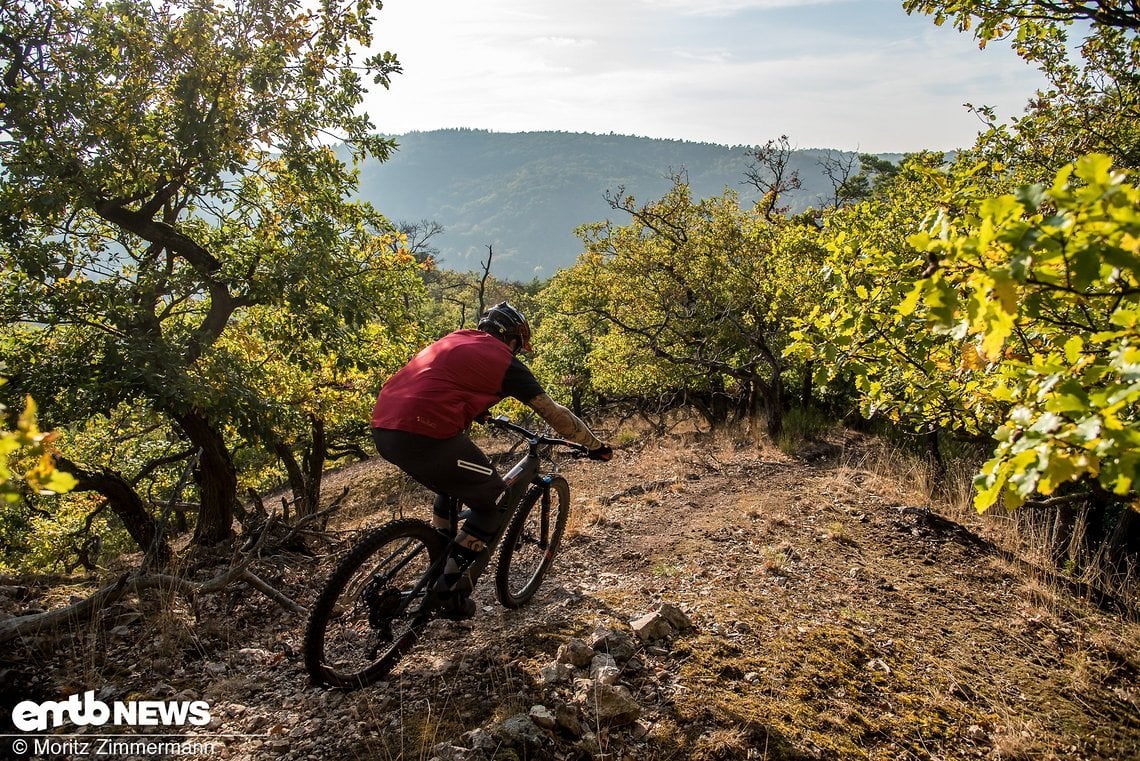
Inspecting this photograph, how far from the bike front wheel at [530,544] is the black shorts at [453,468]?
565 millimetres

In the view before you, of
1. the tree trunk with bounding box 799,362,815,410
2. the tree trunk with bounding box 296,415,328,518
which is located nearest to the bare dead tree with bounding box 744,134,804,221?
the tree trunk with bounding box 799,362,815,410

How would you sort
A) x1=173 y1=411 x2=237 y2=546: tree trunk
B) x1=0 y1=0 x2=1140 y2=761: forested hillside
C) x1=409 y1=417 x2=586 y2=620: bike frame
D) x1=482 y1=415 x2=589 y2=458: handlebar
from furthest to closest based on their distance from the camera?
1. x1=173 y1=411 x2=237 y2=546: tree trunk
2. x1=482 y1=415 x2=589 y2=458: handlebar
3. x1=409 y1=417 x2=586 y2=620: bike frame
4. x1=0 y1=0 x2=1140 y2=761: forested hillside

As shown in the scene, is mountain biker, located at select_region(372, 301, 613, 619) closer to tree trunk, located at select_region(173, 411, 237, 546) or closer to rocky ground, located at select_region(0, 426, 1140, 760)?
rocky ground, located at select_region(0, 426, 1140, 760)

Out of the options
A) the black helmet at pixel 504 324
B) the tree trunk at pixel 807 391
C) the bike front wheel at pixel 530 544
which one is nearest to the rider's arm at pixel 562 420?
the black helmet at pixel 504 324

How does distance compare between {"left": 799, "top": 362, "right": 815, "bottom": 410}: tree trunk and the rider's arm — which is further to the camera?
{"left": 799, "top": 362, "right": 815, "bottom": 410}: tree trunk

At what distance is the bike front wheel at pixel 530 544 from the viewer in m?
5.15

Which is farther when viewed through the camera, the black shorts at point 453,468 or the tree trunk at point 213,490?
the tree trunk at point 213,490

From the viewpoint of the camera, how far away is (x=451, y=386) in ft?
13.6

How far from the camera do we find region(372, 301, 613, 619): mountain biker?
407 cm

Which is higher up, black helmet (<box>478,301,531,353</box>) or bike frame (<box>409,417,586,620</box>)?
black helmet (<box>478,301,531,353</box>)

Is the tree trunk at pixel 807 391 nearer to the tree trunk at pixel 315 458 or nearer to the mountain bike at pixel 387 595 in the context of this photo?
the tree trunk at pixel 315 458

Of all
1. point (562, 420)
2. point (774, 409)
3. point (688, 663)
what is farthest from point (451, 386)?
point (774, 409)

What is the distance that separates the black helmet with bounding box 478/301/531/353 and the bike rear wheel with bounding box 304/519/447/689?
1.52 metres

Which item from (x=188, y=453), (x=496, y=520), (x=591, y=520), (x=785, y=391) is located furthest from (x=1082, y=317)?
(x=785, y=391)
